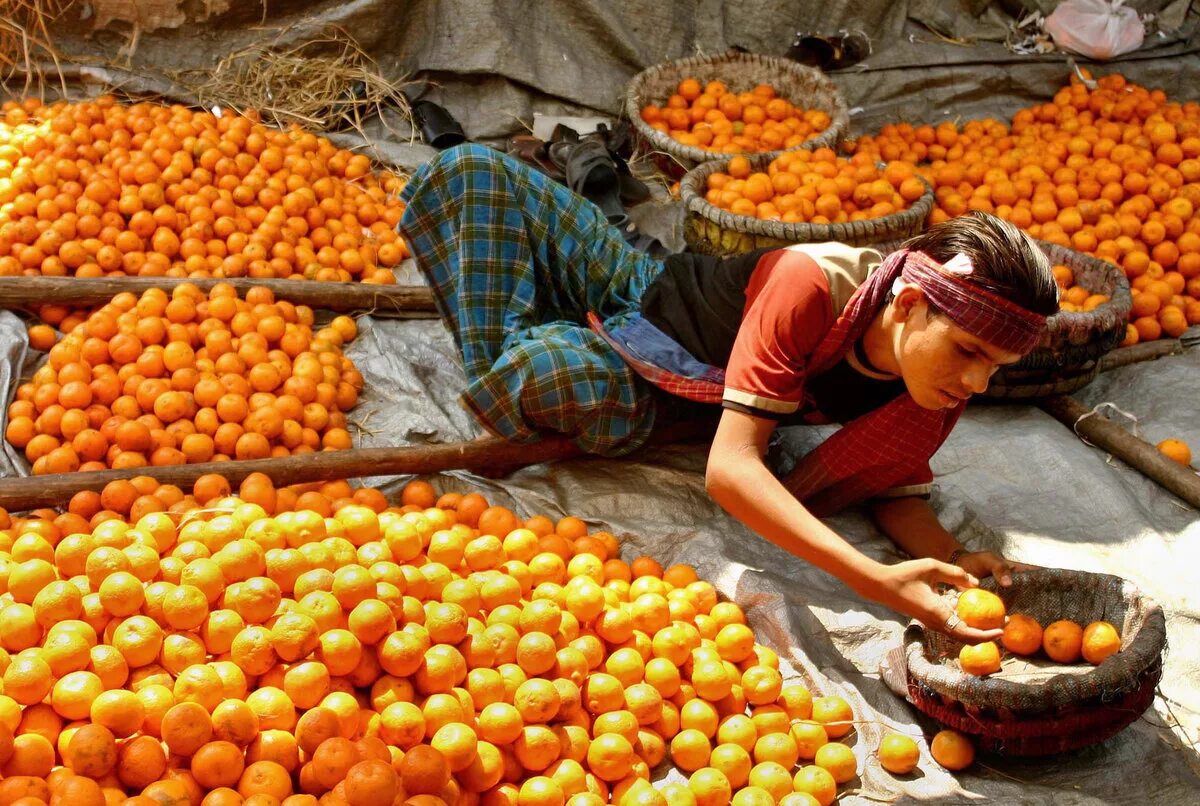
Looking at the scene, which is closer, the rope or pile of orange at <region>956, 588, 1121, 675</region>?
pile of orange at <region>956, 588, 1121, 675</region>

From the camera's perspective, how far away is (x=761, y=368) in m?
2.52

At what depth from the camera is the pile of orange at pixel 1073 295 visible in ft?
12.8

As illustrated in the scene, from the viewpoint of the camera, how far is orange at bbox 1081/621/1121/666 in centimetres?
233

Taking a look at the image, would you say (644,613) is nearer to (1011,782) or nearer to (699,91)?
(1011,782)

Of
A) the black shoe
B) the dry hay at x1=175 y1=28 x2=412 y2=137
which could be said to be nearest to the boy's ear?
the dry hay at x1=175 y1=28 x2=412 y2=137

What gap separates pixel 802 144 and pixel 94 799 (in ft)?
13.3

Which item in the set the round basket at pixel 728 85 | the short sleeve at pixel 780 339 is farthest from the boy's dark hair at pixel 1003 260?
the round basket at pixel 728 85

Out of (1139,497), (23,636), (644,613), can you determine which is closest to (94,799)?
(23,636)

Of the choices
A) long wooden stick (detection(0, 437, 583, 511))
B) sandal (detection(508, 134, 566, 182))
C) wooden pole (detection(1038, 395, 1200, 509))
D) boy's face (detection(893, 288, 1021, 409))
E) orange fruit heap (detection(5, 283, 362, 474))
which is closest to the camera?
boy's face (detection(893, 288, 1021, 409))

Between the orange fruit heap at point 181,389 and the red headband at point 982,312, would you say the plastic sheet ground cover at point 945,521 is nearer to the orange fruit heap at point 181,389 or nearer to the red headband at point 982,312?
the orange fruit heap at point 181,389

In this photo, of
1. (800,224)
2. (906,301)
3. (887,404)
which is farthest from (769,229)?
(906,301)

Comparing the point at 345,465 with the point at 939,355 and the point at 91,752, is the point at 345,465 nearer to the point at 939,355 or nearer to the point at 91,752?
the point at 91,752

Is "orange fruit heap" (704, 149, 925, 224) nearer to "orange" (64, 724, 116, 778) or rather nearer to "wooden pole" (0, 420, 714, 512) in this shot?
"wooden pole" (0, 420, 714, 512)

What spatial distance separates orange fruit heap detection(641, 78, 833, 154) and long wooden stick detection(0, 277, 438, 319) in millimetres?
1705
